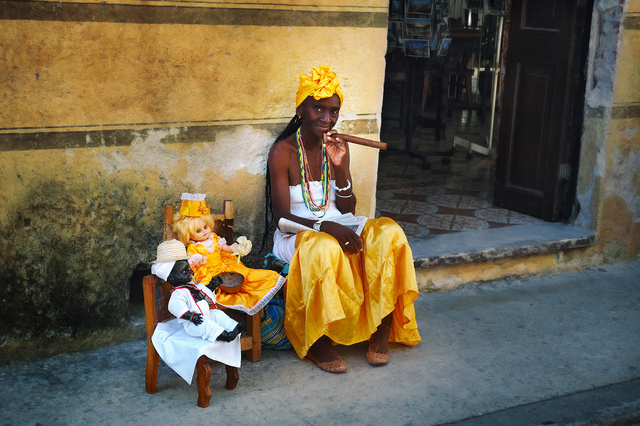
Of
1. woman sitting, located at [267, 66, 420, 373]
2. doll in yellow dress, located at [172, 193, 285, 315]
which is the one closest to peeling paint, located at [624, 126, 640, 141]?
woman sitting, located at [267, 66, 420, 373]

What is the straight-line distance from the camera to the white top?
4.09m

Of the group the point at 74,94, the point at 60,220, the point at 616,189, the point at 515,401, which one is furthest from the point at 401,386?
the point at 616,189

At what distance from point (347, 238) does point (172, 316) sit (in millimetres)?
975

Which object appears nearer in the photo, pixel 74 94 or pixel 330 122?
pixel 74 94

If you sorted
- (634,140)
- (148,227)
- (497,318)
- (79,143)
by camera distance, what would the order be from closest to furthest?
(79,143) < (148,227) < (497,318) < (634,140)

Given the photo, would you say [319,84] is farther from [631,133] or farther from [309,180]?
[631,133]

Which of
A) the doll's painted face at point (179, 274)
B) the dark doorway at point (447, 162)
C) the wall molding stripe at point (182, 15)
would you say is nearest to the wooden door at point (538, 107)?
the dark doorway at point (447, 162)

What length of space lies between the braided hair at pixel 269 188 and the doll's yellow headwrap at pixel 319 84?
0.93 ft

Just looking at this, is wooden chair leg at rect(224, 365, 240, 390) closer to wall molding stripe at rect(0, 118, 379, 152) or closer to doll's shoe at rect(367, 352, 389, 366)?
doll's shoe at rect(367, 352, 389, 366)

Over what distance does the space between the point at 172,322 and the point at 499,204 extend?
370 cm

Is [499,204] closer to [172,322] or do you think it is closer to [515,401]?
[515,401]

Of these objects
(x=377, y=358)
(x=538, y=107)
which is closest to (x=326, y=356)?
(x=377, y=358)

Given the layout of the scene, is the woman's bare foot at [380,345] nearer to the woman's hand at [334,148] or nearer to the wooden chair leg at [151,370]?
the woman's hand at [334,148]

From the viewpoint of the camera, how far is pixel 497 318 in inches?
183
